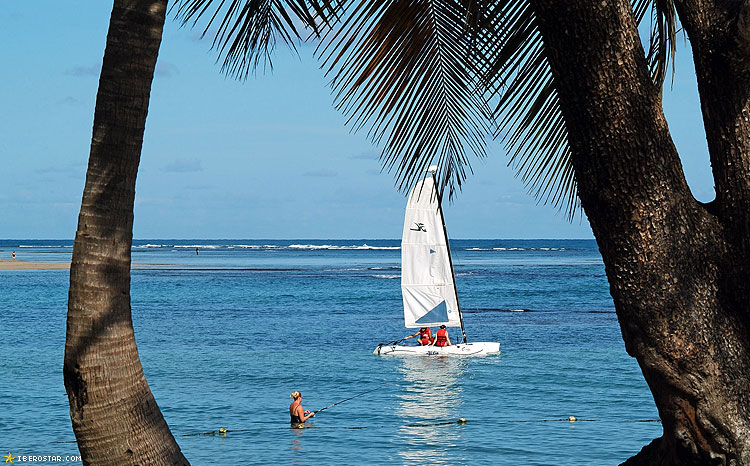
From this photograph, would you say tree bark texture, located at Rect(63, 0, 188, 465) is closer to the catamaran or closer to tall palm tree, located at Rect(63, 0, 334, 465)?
tall palm tree, located at Rect(63, 0, 334, 465)

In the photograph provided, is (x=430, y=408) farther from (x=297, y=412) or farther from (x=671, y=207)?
(x=671, y=207)

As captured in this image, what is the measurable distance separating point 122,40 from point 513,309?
43.7 metres

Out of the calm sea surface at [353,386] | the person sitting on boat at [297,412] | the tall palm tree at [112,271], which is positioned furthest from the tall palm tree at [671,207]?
the person sitting on boat at [297,412]

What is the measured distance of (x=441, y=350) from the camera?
26.7 meters

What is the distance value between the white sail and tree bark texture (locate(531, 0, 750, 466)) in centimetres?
2461

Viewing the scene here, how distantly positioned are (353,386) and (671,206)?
765 inches

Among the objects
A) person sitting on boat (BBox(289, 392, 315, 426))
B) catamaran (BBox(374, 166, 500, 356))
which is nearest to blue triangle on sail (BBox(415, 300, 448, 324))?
catamaran (BBox(374, 166, 500, 356))

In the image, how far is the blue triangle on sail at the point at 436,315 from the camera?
94.5 feet

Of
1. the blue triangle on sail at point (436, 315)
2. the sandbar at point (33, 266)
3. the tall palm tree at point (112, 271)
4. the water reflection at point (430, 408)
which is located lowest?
the water reflection at point (430, 408)

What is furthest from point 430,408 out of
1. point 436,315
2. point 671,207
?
point 671,207

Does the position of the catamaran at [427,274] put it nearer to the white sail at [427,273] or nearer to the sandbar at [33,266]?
the white sail at [427,273]

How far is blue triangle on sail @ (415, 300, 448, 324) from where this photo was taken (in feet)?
94.5

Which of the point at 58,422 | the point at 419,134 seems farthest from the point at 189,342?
the point at 419,134

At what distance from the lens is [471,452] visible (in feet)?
50.0
